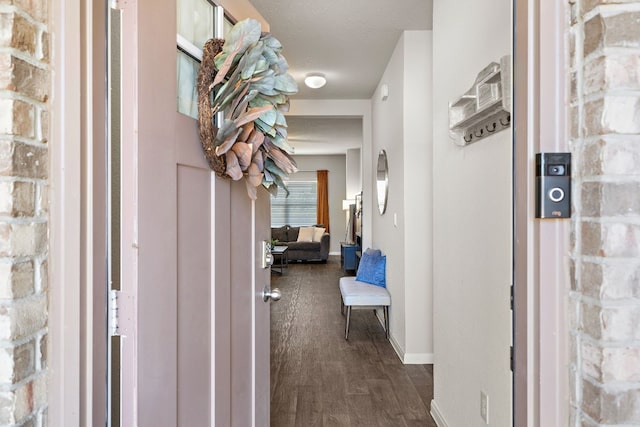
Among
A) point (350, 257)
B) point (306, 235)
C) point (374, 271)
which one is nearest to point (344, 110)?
point (374, 271)

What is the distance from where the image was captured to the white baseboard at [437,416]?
223cm

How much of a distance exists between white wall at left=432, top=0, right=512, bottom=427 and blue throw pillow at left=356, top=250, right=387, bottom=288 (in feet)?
6.05

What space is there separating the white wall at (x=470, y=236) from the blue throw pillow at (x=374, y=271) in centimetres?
184

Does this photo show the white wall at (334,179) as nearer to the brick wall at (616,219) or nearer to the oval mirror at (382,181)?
the oval mirror at (382,181)

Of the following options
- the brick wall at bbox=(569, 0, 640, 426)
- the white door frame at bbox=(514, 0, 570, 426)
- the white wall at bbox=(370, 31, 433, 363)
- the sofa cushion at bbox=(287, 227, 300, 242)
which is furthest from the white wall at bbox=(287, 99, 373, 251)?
the brick wall at bbox=(569, 0, 640, 426)

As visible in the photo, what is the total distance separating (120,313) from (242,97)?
0.65 metres

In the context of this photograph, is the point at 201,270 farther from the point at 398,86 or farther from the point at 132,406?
the point at 398,86

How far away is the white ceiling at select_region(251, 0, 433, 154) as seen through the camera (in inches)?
116

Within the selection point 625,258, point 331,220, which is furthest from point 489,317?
point 331,220

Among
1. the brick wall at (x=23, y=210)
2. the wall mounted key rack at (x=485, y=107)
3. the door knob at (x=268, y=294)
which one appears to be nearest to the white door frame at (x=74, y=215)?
the brick wall at (x=23, y=210)

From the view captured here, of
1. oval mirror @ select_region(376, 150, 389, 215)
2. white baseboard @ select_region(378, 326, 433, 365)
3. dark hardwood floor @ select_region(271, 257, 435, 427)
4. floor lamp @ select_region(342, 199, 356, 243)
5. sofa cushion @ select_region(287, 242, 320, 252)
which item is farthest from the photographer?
floor lamp @ select_region(342, 199, 356, 243)

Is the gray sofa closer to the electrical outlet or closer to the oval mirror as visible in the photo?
the oval mirror

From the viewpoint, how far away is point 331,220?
Result: 34.7ft

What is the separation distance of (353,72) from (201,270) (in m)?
3.74
